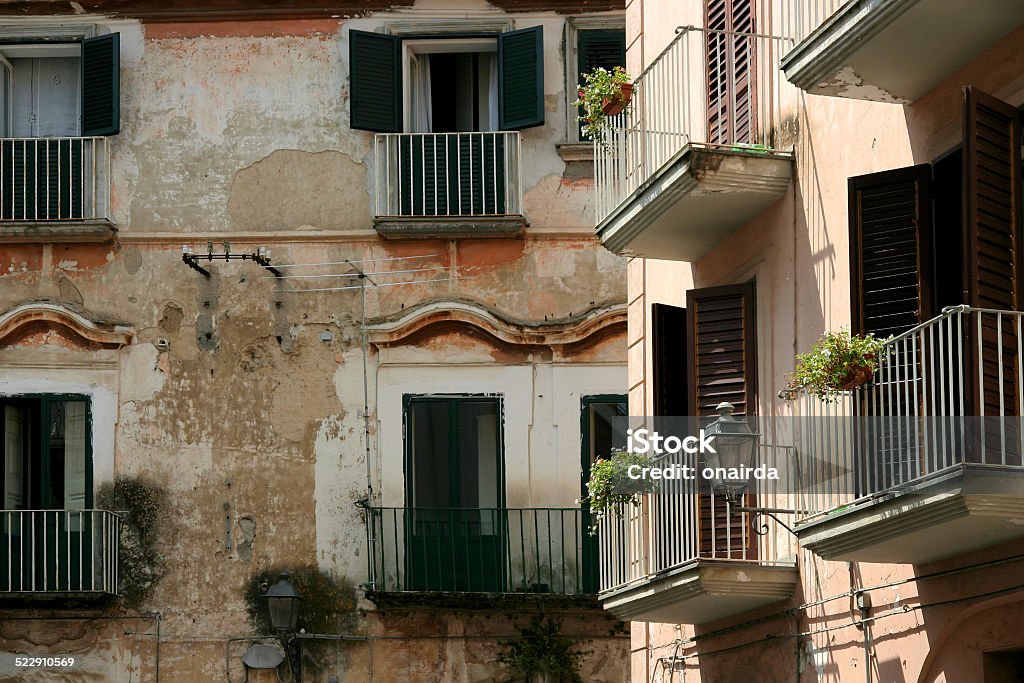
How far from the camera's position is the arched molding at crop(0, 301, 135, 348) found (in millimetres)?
20531

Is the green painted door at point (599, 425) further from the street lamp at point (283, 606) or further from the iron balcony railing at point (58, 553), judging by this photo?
the iron balcony railing at point (58, 553)

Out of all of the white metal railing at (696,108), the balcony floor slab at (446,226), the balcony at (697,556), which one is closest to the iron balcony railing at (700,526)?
the balcony at (697,556)

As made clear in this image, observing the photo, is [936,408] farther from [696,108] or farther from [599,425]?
[599,425]

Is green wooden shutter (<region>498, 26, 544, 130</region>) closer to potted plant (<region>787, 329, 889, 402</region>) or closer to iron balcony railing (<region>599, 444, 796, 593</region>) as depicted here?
iron balcony railing (<region>599, 444, 796, 593</region>)

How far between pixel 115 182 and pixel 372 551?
4797mm

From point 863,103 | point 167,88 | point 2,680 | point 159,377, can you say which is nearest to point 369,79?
point 167,88

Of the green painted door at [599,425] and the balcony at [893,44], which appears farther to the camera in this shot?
the green painted door at [599,425]

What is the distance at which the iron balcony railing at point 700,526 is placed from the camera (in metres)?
13.4

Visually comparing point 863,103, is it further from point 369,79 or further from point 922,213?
point 369,79

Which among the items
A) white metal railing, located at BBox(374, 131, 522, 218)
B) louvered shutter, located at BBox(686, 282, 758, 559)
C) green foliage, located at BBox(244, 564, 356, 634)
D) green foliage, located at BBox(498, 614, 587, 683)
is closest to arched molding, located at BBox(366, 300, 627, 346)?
white metal railing, located at BBox(374, 131, 522, 218)

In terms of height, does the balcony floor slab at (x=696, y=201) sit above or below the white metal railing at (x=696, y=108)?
below

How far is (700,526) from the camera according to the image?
558 inches

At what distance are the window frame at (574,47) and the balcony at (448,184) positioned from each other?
2.12ft

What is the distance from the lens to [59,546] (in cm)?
2003
